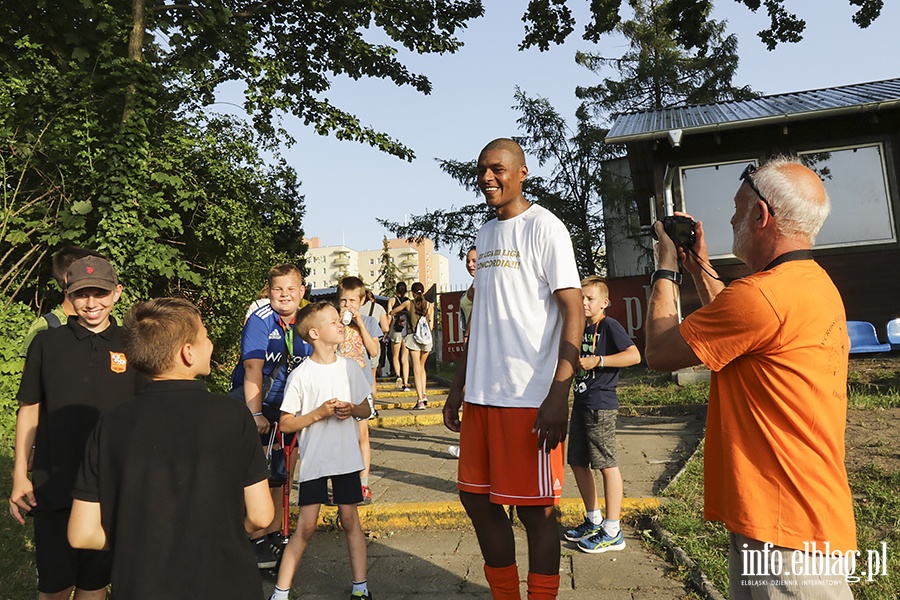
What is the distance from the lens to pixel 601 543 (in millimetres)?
4508

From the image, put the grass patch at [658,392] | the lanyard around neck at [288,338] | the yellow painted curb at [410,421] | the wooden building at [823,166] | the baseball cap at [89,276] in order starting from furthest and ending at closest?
1. the wooden building at [823,166]
2. the yellow painted curb at [410,421]
3. the grass patch at [658,392]
4. the lanyard around neck at [288,338]
5. the baseball cap at [89,276]

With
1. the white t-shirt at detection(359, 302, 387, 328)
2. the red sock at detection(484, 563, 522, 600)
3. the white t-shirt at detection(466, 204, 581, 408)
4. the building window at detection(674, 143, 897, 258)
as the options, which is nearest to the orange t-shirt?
the white t-shirt at detection(466, 204, 581, 408)

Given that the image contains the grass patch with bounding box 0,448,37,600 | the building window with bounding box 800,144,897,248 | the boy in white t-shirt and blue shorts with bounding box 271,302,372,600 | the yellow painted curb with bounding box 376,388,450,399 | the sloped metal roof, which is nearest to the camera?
the boy in white t-shirt and blue shorts with bounding box 271,302,372,600

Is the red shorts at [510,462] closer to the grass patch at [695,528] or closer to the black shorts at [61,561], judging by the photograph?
the grass patch at [695,528]

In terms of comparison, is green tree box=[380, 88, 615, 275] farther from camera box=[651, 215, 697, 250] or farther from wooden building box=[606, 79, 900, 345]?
camera box=[651, 215, 697, 250]

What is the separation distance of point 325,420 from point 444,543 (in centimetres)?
155

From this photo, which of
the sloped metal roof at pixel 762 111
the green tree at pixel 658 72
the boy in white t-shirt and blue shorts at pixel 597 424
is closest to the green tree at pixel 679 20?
the sloped metal roof at pixel 762 111

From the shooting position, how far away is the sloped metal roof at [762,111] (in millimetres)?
10359

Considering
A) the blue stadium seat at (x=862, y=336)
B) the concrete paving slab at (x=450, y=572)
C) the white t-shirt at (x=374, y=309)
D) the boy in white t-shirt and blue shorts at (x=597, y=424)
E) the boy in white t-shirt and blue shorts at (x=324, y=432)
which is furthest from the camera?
the blue stadium seat at (x=862, y=336)

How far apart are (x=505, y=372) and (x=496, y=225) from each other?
0.76 meters

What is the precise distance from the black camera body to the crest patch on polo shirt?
Result: 8.45 ft

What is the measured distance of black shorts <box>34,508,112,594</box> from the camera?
3.09 meters

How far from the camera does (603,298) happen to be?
4.97 m

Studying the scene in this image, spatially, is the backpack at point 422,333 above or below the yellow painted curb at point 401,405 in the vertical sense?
above
